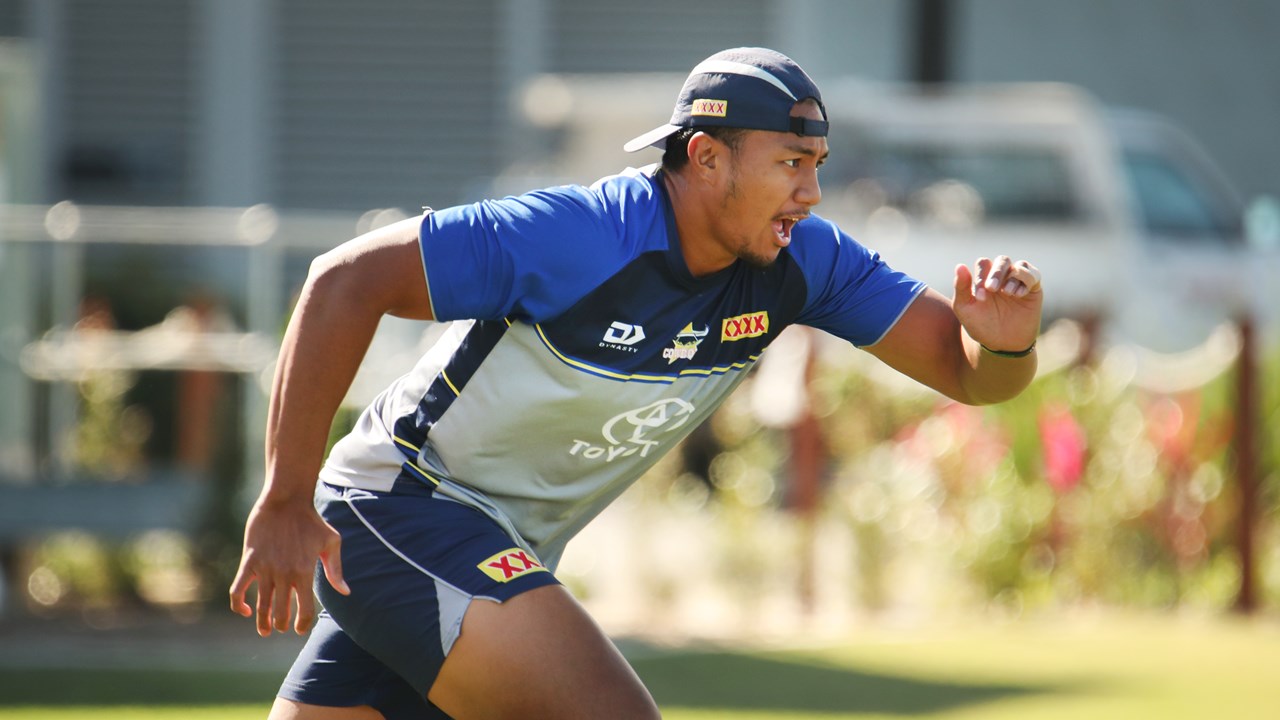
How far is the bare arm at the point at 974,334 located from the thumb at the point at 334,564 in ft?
4.70

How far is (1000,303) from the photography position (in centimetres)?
402

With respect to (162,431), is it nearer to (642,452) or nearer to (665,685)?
(665,685)

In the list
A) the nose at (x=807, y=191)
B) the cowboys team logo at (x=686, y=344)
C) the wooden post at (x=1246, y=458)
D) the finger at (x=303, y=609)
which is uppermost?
the nose at (x=807, y=191)

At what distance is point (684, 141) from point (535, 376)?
0.64 m

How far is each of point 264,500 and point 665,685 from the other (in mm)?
4244

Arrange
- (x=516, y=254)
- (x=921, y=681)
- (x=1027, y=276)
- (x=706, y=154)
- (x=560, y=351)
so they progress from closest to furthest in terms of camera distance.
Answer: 1. (x=516, y=254)
2. (x=560, y=351)
3. (x=706, y=154)
4. (x=1027, y=276)
5. (x=921, y=681)

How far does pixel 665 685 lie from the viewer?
7496 mm

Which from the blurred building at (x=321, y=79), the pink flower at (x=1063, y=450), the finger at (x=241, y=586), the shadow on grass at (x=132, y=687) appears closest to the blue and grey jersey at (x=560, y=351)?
the finger at (x=241, y=586)

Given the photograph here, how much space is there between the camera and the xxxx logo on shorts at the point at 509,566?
3.63 metres

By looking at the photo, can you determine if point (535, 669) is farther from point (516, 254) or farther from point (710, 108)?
point (710, 108)

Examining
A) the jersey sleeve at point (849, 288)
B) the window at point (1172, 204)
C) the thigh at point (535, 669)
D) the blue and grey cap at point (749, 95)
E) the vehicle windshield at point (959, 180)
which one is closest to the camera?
the thigh at point (535, 669)

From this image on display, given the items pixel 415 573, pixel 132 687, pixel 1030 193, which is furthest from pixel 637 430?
pixel 1030 193

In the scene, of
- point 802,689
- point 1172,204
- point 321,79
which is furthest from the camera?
point 321,79

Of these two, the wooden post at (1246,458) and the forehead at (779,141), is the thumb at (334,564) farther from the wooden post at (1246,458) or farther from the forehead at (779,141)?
the wooden post at (1246,458)
